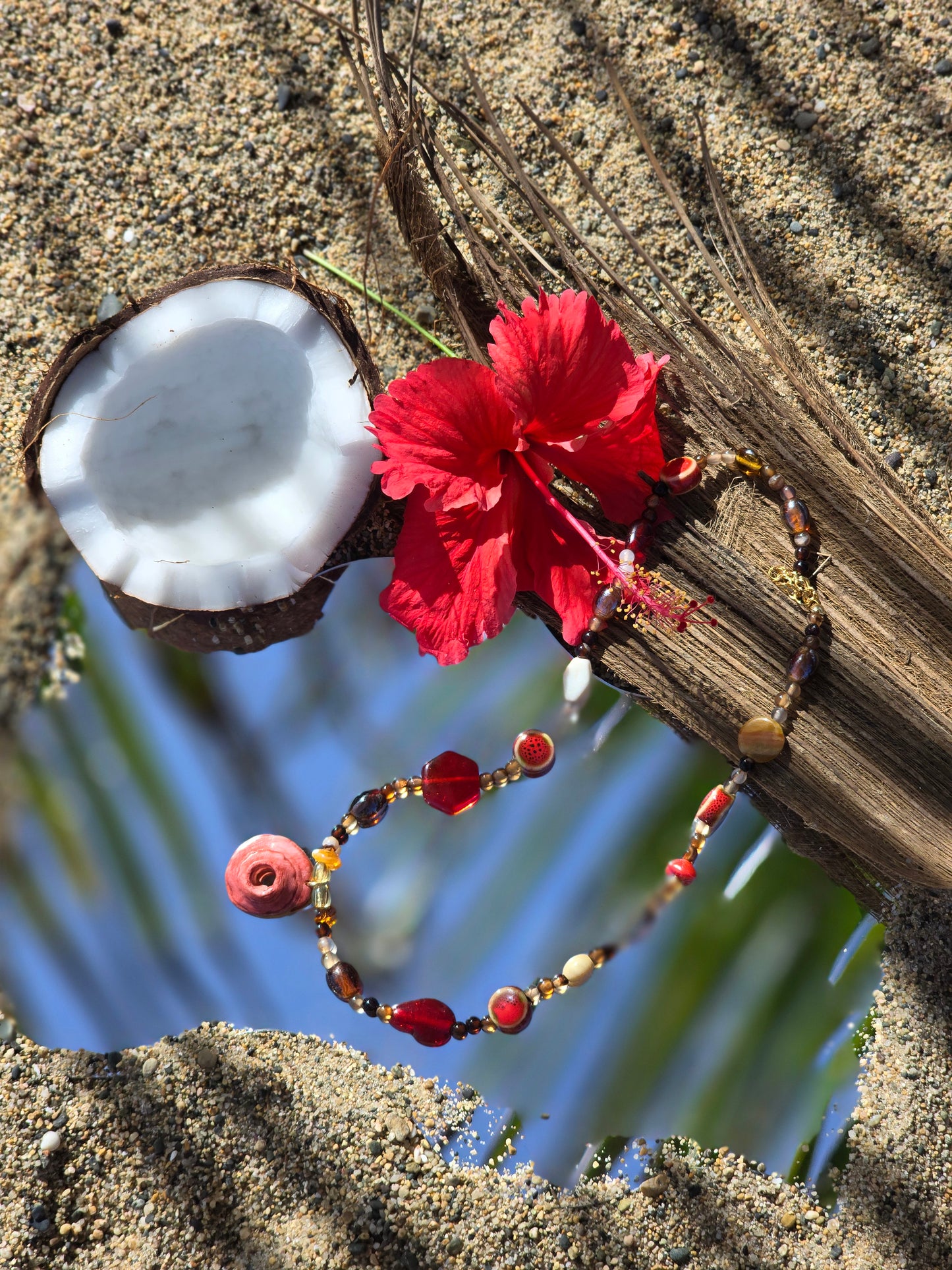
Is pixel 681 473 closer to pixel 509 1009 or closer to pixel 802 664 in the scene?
pixel 802 664

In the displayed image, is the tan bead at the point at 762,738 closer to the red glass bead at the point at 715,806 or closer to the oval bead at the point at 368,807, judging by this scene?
the red glass bead at the point at 715,806

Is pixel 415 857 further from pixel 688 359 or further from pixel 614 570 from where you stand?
pixel 688 359

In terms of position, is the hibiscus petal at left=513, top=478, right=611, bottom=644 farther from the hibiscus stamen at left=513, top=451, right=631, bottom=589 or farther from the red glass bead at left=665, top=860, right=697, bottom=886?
the red glass bead at left=665, top=860, right=697, bottom=886

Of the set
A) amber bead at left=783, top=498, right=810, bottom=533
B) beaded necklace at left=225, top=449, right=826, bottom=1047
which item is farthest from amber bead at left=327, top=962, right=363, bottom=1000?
amber bead at left=783, top=498, right=810, bottom=533

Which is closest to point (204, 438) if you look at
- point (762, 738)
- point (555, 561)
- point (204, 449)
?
point (204, 449)

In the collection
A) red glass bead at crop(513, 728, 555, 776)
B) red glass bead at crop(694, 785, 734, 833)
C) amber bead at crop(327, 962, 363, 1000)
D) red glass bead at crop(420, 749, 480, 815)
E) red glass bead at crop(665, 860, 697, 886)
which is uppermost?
red glass bead at crop(694, 785, 734, 833)

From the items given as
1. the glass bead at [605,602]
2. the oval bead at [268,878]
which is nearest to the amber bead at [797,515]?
the glass bead at [605,602]

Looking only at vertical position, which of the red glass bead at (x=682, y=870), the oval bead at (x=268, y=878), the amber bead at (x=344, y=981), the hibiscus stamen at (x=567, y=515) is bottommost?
the amber bead at (x=344, y=981)

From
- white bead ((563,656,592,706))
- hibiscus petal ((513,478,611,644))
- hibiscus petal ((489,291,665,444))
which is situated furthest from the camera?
white bead ((563,656,592,706))
